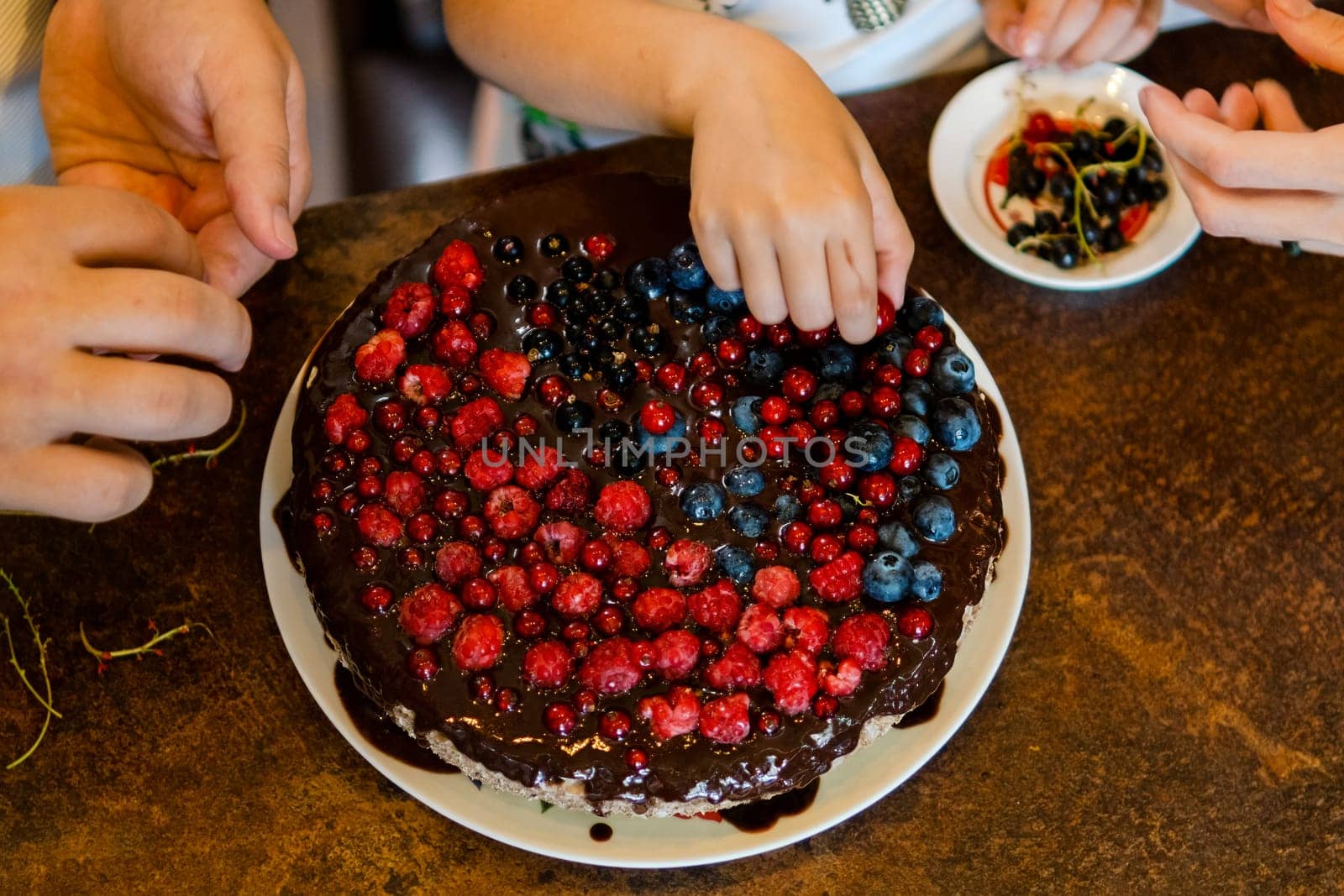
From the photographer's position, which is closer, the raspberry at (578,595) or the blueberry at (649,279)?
the raspberry at (578,595)

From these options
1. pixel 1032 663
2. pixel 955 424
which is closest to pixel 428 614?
pixel 955 424

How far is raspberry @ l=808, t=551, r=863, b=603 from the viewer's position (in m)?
1.07

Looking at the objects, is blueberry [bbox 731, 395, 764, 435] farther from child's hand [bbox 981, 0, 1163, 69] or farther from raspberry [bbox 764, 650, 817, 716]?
child's hand [bbox 981, 0, 1163, 69]

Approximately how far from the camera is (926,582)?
108 cm

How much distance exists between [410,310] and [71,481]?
0.39 m

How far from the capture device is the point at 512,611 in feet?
3.55

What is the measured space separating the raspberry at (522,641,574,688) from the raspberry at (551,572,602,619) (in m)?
0.04

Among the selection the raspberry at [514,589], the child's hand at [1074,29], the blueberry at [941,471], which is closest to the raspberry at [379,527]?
the raspberry at [514,589]

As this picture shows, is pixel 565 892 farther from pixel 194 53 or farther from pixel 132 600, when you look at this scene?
pixel 194 53

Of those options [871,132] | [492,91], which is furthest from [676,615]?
[492,91]

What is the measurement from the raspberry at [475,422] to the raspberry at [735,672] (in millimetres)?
343

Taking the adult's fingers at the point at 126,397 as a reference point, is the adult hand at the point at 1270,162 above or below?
above

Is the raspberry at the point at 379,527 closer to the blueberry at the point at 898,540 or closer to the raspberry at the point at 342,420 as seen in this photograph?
the raspberry at the point at 342,420

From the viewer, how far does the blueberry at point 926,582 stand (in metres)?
1.08
